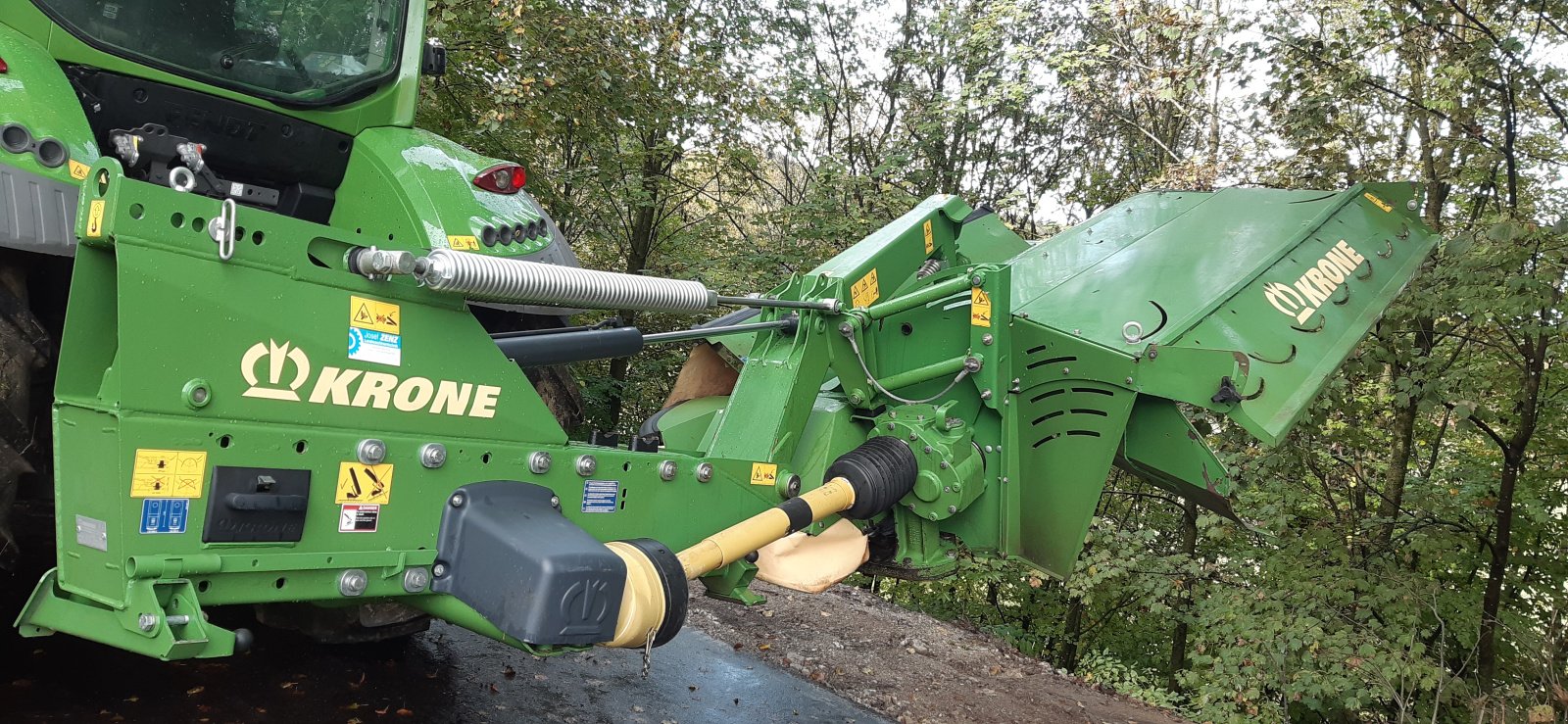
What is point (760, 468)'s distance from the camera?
114 inches

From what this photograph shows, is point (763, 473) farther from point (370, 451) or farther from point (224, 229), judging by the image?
point (224, 229)

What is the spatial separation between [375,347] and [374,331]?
3 cm

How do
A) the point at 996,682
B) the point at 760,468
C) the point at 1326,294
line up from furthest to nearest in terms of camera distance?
the point at 996,682 < the point at 1326,294 < the point at 760,468

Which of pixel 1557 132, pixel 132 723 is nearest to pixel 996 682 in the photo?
pixel 132 723

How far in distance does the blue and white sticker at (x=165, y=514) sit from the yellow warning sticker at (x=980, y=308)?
2366mm

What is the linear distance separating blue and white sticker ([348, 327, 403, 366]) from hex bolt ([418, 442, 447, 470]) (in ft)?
0.59

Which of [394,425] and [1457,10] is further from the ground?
[1457,10]

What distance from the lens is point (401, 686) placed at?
3600mm

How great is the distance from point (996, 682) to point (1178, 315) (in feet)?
7.13

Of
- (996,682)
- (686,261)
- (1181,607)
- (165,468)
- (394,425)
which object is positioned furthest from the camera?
(686,261)

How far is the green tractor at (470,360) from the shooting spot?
171cm

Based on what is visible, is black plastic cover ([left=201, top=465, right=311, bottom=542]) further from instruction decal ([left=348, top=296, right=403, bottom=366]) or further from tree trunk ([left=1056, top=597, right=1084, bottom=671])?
tree trunk ([left=1056, top=597, right=1084, bottom=671])

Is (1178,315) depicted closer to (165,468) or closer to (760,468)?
(760,468)

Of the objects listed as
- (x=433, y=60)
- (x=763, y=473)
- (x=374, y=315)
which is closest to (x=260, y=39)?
(x=433, y=60)
